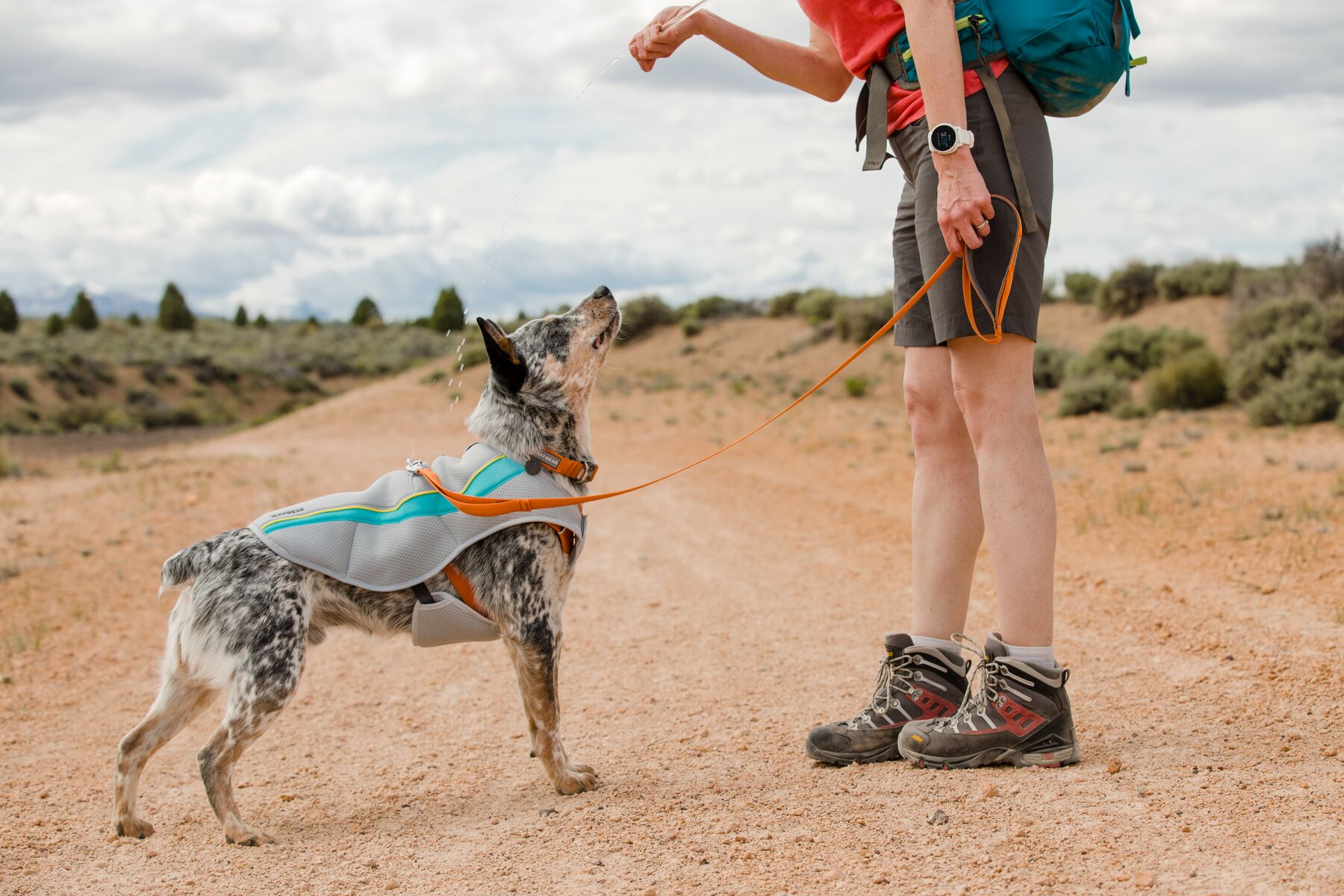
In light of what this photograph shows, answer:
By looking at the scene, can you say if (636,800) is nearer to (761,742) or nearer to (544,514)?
(761,742)

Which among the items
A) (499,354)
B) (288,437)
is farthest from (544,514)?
(288,437)

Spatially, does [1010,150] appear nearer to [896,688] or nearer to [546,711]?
[896,688]

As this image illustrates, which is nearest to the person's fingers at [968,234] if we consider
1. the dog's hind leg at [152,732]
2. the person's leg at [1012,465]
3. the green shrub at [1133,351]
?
the person's leg at [1012,465]

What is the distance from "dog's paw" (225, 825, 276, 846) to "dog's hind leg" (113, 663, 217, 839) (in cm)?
38

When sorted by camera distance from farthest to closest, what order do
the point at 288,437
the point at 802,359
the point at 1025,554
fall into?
the point at 802,359, the point at 288,437, the point at 1025,554

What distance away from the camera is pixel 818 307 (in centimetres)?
3647

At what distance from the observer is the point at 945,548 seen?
3910 millimetres

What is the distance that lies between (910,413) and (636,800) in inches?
67.7

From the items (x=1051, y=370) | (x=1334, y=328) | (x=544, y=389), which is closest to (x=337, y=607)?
(x=544, y=389)

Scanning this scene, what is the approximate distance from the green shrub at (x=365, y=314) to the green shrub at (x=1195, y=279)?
54.1m

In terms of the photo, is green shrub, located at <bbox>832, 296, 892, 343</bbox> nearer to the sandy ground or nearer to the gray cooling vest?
the sandy ground

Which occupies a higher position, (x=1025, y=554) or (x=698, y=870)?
(x=1025, y=554)

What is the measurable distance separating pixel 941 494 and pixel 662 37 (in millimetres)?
1968

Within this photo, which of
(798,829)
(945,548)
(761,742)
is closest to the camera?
(798,829)
